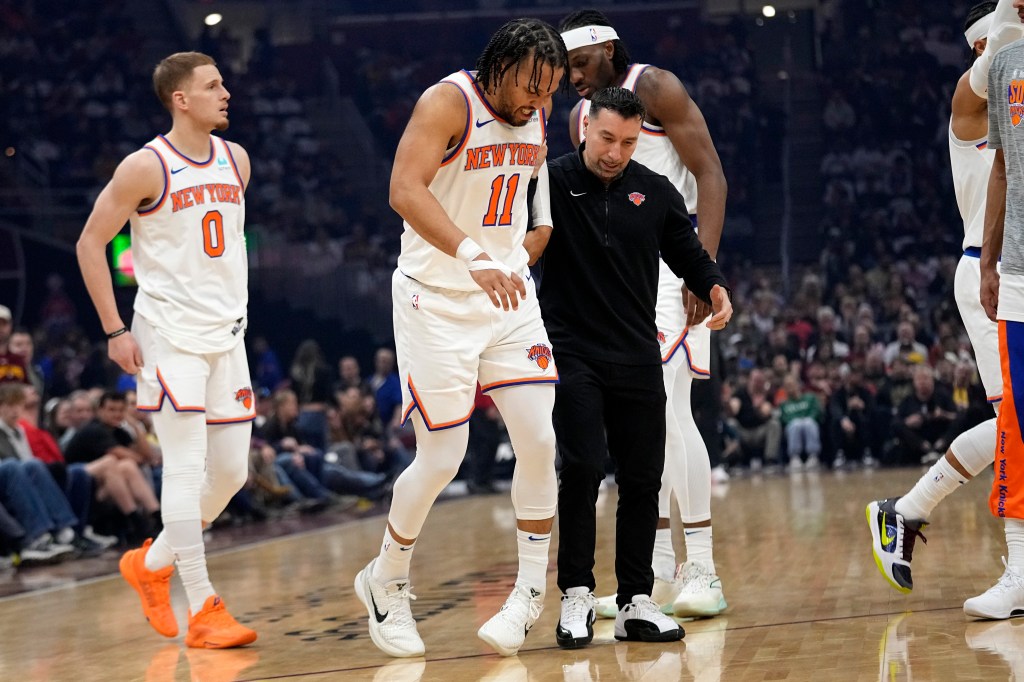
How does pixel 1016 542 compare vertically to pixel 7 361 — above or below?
below

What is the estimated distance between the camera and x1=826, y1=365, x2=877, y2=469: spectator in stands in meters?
13.7

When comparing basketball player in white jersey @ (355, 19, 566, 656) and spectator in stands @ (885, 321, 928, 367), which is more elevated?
basketball player in white jersey @ (355, 19, 566, 656)

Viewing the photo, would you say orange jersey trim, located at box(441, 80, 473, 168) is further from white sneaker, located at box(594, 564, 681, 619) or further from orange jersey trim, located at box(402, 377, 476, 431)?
white sneaker, located at box(594, 564, 681, 619)

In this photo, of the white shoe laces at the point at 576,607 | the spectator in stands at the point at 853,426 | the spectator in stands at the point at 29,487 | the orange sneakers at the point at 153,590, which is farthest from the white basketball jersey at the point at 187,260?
the spectator in stands at the point at 853,426

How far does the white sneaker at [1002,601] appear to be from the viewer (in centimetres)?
387

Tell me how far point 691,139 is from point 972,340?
125 cm

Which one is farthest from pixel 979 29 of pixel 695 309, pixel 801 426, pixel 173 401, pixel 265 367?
pixel 265 367

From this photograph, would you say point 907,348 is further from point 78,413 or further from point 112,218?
point 112,218

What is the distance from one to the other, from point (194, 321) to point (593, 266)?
1469mm

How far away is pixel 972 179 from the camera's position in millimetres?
4480

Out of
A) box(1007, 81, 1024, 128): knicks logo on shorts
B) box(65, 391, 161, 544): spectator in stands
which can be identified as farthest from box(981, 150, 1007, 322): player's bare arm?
box(65, 391, 161, 544): spectator in stands

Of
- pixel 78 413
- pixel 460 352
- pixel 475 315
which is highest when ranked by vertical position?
pixel 475 315

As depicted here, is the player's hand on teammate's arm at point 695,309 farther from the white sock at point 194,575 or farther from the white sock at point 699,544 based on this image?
the white sock at point 194,575

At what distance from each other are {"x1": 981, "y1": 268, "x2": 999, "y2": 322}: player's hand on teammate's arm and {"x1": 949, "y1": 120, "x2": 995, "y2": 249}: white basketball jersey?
Result: 0.40 metres
